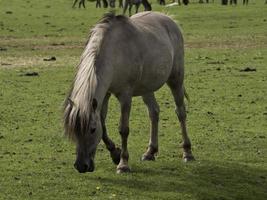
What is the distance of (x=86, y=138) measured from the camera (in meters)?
8.65

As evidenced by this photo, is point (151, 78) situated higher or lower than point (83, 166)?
higher

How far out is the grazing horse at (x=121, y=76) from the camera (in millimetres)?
8609

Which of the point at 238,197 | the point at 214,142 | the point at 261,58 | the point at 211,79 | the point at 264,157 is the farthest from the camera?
the point at 261,58

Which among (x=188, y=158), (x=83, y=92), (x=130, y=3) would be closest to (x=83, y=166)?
(x=83, y=92)

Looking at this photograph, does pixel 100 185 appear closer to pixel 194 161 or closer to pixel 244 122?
pixel 194 161

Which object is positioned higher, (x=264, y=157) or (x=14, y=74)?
(x=264, y=157)

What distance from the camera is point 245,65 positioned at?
65.4ft

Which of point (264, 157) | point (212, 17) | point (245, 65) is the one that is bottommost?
point (212, 17)

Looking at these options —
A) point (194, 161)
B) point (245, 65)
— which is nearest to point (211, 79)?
point (245, 65)

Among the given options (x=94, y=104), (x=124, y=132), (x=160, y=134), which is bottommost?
(x=160, y=134)

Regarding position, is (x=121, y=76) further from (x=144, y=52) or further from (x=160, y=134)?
(x=160, y=134)

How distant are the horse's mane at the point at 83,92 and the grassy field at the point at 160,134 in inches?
30.4

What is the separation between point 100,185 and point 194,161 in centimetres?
189

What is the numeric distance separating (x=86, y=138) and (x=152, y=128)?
2.37 meters
